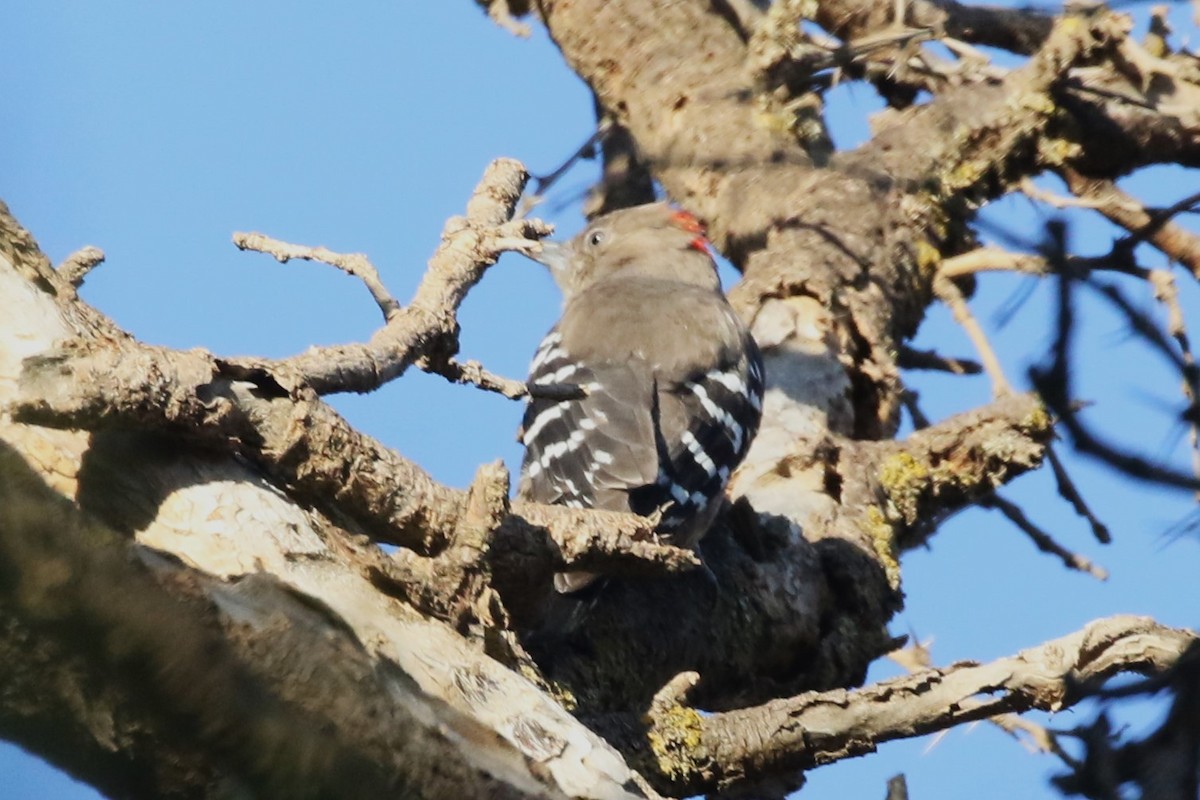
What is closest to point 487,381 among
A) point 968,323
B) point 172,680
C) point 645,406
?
point 645,406

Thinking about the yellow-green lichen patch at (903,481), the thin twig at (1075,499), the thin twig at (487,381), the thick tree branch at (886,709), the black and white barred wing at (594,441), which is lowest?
the thick tree branch at (886,709)

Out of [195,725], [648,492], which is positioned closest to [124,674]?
[195,725]

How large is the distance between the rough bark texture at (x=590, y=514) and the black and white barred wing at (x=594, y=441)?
0.35 meters

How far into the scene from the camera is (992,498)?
5.39m

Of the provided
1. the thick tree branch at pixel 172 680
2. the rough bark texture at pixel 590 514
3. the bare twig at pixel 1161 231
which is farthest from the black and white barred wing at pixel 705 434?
the thick tree branch at pixel 172 680

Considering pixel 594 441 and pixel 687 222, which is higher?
pixel 687 222

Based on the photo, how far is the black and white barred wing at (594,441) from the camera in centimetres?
432

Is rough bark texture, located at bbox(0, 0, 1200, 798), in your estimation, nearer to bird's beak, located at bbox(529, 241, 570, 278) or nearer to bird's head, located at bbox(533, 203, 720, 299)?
bird's head, located at bbox(533, 203, 720, 299)

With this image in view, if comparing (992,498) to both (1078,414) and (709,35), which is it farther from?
(1078,414)

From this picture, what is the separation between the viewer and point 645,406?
4648mm

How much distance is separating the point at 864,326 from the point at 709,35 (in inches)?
66.7

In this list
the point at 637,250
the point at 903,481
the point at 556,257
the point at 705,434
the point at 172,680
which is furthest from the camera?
the point at 556,257

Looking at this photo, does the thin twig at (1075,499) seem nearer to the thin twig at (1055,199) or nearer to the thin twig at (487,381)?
the thin twig at (1055,199)

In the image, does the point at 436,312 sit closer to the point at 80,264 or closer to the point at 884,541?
the point at 80,264
